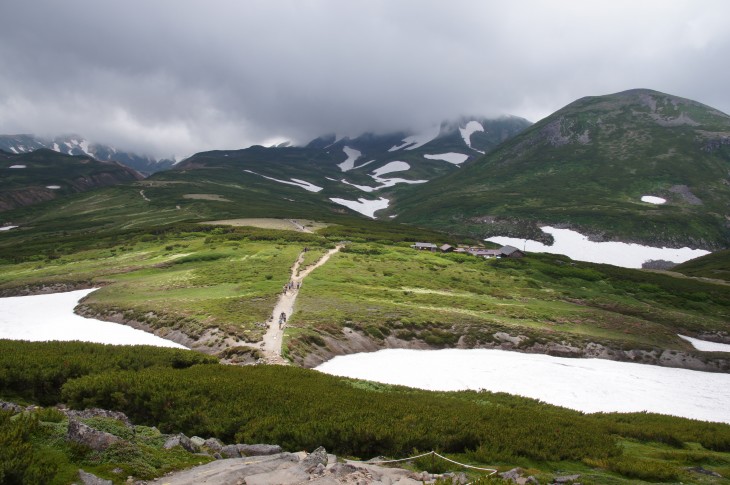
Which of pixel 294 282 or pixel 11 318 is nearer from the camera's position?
pixel 11 318

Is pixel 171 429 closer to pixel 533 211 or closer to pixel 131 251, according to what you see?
pixel 131 251

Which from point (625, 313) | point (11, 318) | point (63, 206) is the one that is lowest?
point (11, 318)

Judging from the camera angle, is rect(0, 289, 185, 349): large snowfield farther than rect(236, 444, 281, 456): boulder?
Yes

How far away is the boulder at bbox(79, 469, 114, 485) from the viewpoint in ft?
25.0

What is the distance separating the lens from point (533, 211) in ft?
552

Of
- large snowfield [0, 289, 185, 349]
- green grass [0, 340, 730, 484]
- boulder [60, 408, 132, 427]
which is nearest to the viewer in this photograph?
green grass [0, 340, 730, 484]

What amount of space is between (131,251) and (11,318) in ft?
131

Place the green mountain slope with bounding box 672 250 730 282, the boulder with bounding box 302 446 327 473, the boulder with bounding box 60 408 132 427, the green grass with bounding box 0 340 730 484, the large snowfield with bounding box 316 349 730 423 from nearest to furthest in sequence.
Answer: the boulder with bounding box 302 446 327 473 < the green grass with bounding box 0 340 730 484 < the boulder with bounding box 60 408 132 427 < the large snowfield with bounding box 316 349 730 423 < the green mountain slope with bounding box 672 250 730 282

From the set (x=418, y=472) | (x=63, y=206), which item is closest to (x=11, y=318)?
(x=418, y=472)

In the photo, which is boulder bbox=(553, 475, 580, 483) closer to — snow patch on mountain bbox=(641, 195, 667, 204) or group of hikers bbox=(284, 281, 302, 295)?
group of hikers bbox=(284, 281, 302, 295)

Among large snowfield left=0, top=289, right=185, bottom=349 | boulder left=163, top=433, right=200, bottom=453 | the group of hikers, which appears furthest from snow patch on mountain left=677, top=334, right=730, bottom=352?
large snowfield left=0, top=289, right=185, bottom=349

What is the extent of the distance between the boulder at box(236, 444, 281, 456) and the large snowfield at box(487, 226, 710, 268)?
132855mm

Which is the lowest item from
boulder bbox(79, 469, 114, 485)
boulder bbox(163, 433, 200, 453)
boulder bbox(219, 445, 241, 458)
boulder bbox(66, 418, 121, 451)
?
boulder bbox(219, 445, 241, 458)

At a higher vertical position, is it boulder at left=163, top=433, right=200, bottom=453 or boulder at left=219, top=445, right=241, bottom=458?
boulder at left=163, top=433, right=200, bottom=453
